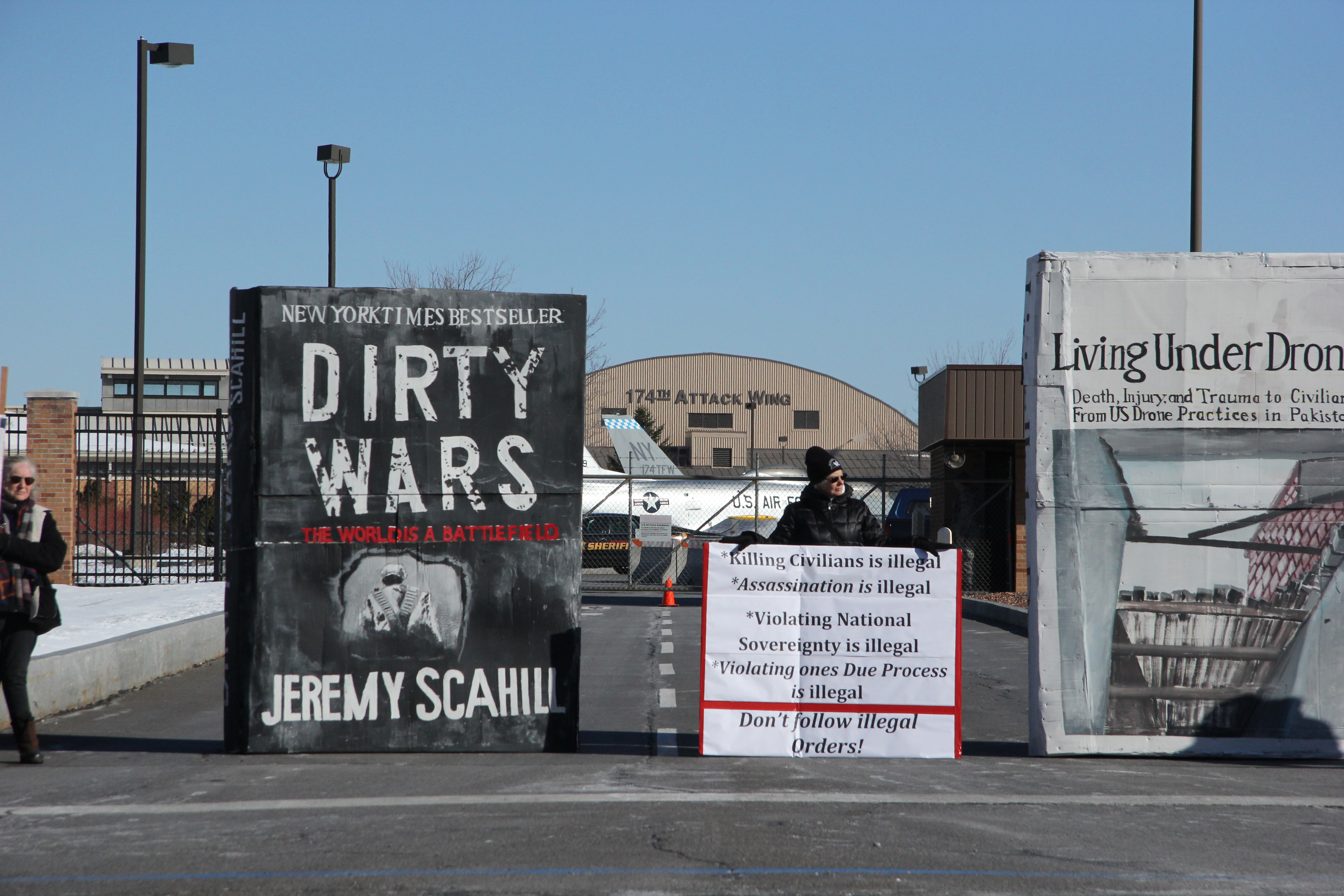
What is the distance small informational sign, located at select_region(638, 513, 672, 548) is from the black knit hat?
15.3 meters

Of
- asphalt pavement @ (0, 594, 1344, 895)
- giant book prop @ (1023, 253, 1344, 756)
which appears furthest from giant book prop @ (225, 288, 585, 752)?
giant book prop @ (1023, 253, 1344, 756)

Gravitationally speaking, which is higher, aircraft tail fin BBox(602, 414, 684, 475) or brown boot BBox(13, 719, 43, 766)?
aircraft tail fin BBox(602, 414, 684, 475)

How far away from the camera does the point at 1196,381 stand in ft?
25.5

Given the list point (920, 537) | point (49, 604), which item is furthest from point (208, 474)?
point (920, 537)

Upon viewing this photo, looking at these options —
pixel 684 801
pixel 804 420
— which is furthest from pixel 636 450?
pixel 804 420

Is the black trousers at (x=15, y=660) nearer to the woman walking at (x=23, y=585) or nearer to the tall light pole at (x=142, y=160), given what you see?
the woman walking at (x=23, y=585)

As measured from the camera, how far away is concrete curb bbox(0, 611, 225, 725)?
30.3ft

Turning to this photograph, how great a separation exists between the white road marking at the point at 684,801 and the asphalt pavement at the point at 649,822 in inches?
0.8

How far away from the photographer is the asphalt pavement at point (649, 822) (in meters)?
4.98

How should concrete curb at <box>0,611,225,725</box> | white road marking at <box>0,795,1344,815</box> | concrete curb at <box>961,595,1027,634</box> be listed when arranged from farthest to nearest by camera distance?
concrete curb at <box>961,595,1027,634</box> → concrete curb at <box>0,611,225,725</box> → white road marking at <box>0,795,1344,815</box>

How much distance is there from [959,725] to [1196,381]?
2.64 m

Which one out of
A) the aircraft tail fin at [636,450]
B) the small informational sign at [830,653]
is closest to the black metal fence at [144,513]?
the small informational sign at [830,653]

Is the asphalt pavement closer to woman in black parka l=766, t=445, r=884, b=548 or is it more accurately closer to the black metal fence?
woman in black parka l=766, t=445, r=884, b=548

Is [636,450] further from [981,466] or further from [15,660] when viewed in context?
[15,660]
